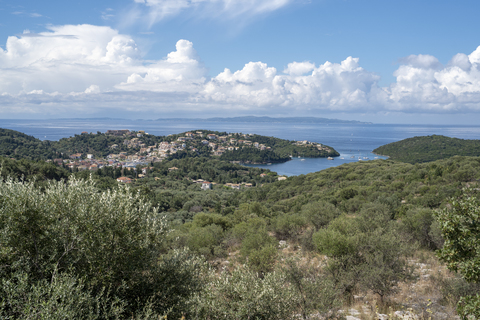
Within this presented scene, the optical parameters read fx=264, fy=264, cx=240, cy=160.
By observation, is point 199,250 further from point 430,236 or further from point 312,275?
point 430,236

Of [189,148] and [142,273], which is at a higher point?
[142,273]

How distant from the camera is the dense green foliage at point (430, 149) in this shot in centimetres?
6844

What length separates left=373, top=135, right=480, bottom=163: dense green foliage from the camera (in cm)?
6844

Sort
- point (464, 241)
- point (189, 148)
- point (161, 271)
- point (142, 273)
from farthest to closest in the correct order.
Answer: point (189, 148), point (161, 271), point (142, 273), point (464, 241)

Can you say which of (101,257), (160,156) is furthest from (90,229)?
(160,156)

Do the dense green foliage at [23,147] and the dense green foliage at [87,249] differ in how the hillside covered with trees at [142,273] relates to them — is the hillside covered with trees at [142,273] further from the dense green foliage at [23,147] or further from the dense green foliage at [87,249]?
the dense green foliage at [23,147]

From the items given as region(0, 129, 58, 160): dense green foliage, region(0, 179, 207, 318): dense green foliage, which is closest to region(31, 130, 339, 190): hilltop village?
region(0, 129, 58, 160): dense green foliage

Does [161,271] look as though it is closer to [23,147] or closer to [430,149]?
[430,149]

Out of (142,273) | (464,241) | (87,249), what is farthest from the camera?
(142,273)

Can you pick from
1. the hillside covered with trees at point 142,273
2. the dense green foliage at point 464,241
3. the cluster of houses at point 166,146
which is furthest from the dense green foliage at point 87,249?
the cluster of houses at point 166,146

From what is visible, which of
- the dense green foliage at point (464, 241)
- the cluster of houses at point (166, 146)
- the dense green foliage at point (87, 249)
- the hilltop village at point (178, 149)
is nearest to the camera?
the dense green foliage at point (464, 241)

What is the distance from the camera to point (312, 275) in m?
7.49

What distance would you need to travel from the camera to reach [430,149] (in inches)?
3100

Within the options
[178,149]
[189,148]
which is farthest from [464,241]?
[189,148]
